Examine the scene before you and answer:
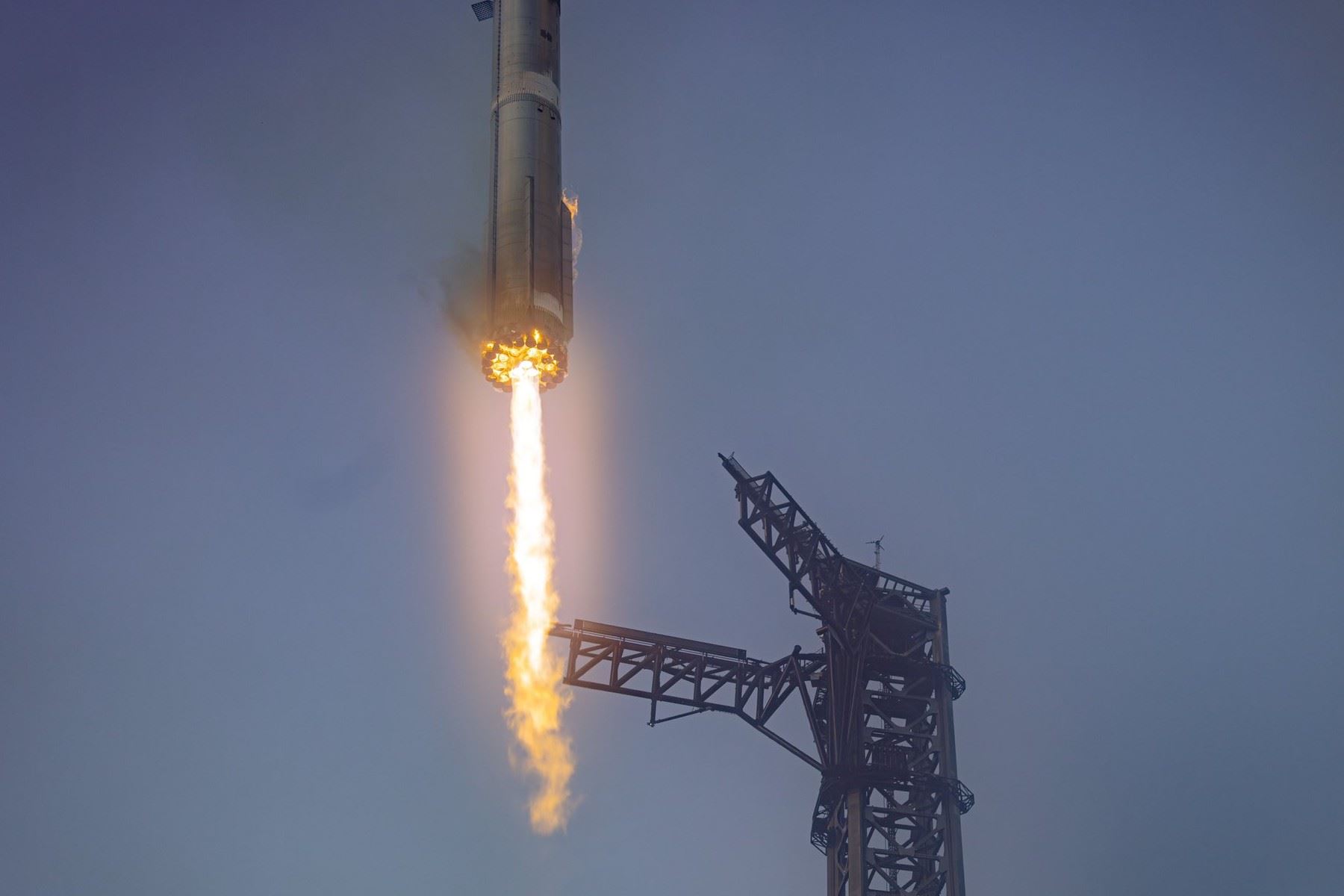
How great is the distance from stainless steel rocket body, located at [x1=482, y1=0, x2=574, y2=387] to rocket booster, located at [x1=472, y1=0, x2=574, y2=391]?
25 millimetres

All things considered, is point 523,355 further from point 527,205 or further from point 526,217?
point 527,205

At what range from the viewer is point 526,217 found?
10231cm

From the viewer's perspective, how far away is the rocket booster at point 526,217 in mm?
101375

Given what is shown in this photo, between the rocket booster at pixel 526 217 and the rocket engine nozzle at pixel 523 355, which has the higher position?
the rocket booster at pixel 526 217

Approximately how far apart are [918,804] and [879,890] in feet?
11.6

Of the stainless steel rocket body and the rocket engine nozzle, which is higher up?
the stainless steel rocket body

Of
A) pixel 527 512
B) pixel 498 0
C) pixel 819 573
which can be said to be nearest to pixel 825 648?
pixel 819 573

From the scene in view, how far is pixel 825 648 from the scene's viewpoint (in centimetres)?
11038

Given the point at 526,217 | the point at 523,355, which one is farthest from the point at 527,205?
the point at 523,355

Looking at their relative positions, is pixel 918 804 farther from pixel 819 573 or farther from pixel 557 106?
pixel 557 106

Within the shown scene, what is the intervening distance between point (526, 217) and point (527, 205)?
539 mm

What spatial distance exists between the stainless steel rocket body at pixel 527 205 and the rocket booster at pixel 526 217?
2 centimetres

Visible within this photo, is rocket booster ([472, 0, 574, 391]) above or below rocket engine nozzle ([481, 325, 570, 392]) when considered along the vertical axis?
above

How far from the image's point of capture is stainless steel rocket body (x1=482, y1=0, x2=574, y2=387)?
3989 inches
